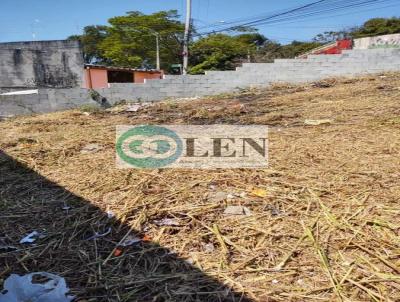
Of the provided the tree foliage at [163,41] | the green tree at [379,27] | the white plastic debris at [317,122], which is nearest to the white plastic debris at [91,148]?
the white plastic debris at [317,122]

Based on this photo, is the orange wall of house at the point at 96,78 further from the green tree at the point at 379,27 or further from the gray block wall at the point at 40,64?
the green tree at the point at 379,27

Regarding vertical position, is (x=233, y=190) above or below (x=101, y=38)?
below

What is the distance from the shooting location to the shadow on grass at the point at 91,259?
1.62 m

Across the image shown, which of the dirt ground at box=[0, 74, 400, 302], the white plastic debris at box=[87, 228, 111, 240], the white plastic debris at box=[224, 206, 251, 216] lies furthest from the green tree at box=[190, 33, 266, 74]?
the white plastic debris at box=[87, 228, 111, 240]

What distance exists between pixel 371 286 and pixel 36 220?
2029mm

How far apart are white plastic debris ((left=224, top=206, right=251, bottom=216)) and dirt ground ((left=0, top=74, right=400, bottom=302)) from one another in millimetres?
47

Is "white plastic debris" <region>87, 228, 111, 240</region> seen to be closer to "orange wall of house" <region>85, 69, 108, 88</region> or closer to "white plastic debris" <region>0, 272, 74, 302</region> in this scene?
"white plastic debris" <region>0, 272, 74, 302</region>

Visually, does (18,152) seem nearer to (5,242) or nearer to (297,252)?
(5,242)

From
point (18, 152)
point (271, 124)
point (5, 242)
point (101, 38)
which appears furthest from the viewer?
point (101, 38)

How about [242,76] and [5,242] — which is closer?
[5,242]

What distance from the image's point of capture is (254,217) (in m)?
2.26

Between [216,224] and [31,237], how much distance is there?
113cm

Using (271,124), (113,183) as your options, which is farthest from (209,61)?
(113,183)

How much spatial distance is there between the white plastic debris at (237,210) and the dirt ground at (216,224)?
0.15 feet
